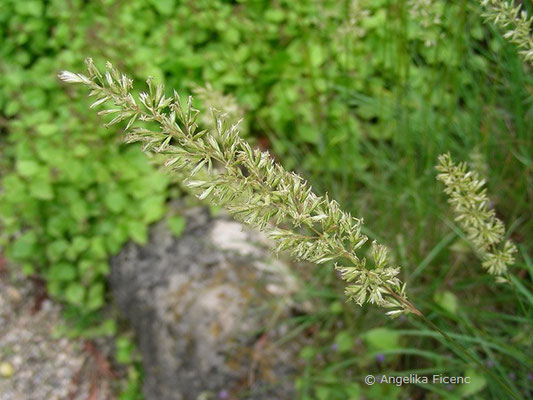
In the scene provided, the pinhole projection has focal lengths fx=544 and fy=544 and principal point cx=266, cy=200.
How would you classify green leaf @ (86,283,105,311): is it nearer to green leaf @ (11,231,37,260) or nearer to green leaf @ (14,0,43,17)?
green leaf @ (11,231,37,260)

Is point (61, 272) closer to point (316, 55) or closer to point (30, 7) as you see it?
point (30, 7)

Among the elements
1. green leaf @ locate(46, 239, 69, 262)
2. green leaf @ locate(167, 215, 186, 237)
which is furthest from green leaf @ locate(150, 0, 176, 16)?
green leaf @ locate(46, 239, 69, 262)

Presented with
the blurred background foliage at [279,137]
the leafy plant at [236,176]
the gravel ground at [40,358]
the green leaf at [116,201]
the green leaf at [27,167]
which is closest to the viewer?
the leafy plant at [236,176]

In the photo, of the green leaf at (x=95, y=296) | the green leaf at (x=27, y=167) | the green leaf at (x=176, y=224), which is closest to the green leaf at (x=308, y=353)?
the green leaf at (x=176, y=224)

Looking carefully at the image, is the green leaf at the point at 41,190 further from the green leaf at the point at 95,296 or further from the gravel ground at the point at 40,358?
the gravel ground at the point at 40,358

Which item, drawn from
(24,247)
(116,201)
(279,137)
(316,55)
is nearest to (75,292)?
(24,247)
